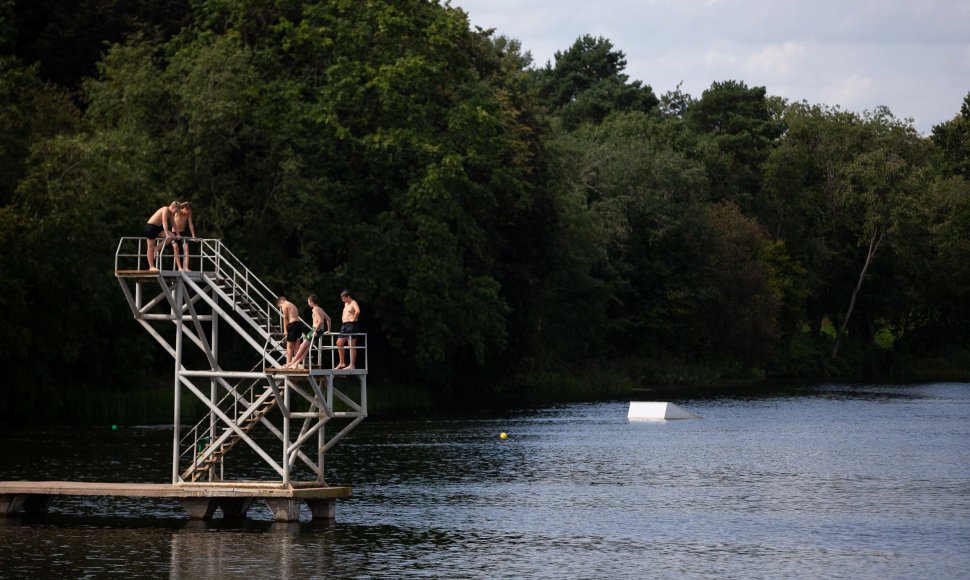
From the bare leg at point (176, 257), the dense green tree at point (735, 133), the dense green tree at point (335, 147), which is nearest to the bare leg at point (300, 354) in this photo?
the bare leg at point (176, 257)

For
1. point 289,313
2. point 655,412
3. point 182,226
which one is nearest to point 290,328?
point 289,313

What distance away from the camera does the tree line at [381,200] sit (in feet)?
222

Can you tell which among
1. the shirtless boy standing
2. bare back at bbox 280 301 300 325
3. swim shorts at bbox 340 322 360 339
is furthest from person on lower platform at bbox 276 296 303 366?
the shirtless boy standing

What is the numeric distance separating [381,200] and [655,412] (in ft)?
63.8

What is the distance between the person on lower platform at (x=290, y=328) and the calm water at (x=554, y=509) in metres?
4.45

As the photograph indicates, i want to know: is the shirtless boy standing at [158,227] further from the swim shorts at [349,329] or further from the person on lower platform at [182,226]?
the swim shorts at [349,329]

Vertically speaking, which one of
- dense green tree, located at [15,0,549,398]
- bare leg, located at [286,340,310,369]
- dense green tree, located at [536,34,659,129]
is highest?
dense green tree, located at [536,34,659,129]

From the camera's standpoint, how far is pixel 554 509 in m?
43.7

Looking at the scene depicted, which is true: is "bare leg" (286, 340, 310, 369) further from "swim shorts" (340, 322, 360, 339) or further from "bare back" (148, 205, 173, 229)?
"bare back" (148, 205, 173, 229)

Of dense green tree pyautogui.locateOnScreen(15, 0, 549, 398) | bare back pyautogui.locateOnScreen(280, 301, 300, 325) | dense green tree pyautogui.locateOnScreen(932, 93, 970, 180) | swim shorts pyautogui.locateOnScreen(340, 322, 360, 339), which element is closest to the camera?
bare back pyautogui.locateOnScreen(280, 301, 300, 325)

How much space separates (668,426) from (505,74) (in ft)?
108

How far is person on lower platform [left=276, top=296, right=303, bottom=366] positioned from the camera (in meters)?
37.7

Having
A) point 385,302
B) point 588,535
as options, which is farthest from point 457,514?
point 385,302

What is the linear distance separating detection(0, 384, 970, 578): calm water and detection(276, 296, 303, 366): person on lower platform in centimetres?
445
